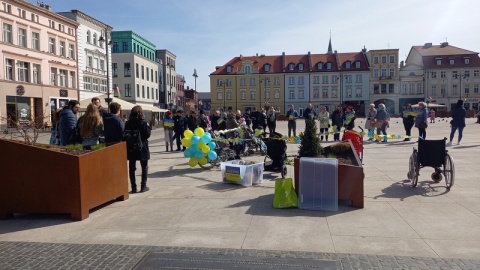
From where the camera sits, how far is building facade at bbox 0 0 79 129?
35.7 metres

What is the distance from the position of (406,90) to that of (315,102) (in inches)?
690

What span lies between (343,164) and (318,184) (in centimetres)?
55

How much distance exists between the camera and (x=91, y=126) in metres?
7.66

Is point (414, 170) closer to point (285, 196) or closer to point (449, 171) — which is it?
point (449, 171)

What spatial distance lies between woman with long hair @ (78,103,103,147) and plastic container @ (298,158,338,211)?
4029mm

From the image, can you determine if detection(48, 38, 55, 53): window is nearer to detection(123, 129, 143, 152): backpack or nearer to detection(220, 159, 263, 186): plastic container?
detection(123, 129, 143, 152): backpack

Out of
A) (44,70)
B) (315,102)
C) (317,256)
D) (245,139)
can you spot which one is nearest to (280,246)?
(317,256)

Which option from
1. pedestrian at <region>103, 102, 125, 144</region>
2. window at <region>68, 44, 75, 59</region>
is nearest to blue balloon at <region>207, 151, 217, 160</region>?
pedestrian at <region>103, 102, 125, 144</region>

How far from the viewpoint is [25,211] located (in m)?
6.18

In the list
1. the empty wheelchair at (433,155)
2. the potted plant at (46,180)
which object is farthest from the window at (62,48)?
the empty wheelchair at (433,155)

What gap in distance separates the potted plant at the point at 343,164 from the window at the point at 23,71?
37.8 m

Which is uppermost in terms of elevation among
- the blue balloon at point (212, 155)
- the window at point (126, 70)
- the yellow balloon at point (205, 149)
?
the window at point (126, 70)

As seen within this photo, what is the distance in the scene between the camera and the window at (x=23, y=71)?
1480 inches

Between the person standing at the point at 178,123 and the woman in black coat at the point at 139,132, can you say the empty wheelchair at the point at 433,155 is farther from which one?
the person standing at the point at 178,123
